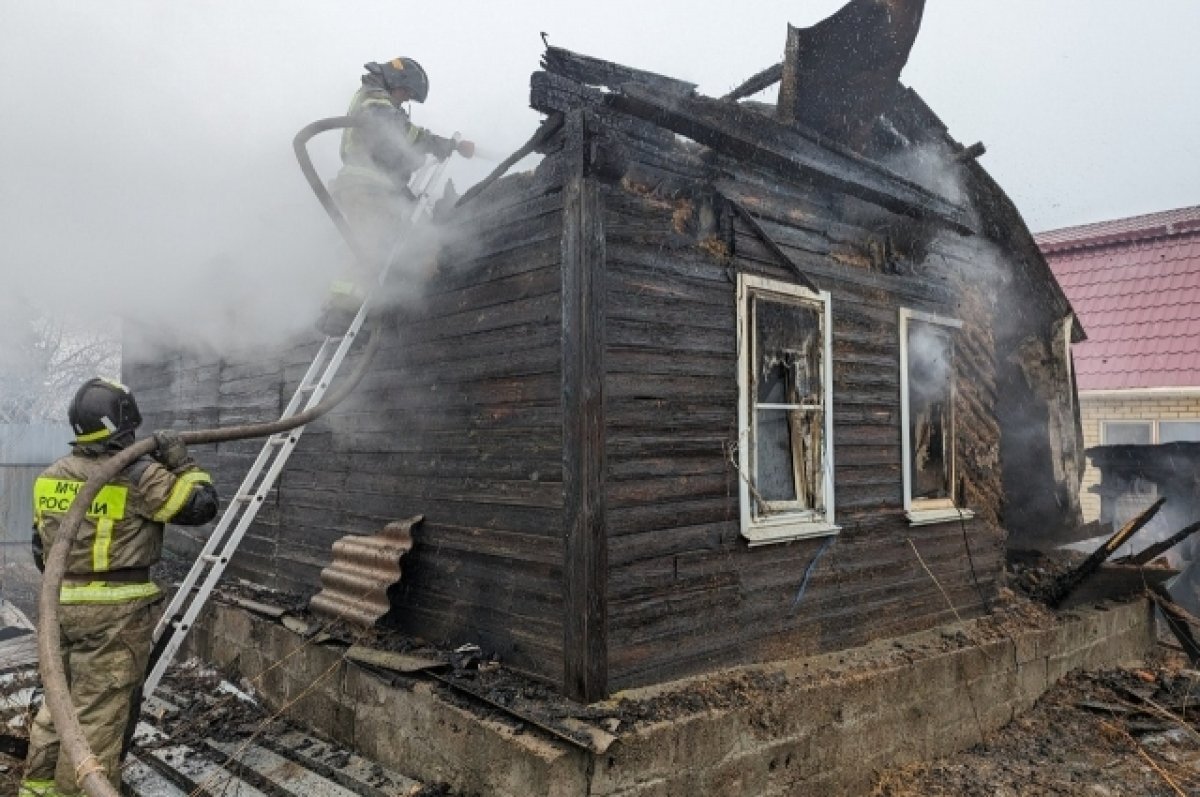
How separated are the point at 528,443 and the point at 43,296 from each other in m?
5.23

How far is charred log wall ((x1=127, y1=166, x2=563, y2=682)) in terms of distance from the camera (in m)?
4.82

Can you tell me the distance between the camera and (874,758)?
218 inches

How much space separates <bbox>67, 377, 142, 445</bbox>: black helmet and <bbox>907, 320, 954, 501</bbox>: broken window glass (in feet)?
20.1

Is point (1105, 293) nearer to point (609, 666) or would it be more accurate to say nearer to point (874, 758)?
point (874, 758)

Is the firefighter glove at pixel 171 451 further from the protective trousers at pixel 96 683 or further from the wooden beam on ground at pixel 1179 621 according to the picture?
the wooden beam on ground at pixel 1179 621

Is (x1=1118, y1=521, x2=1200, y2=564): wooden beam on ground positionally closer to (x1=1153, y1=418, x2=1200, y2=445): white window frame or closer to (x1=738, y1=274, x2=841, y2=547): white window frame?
(x1=738, y1=274, x2=841, y2=547): white window frame

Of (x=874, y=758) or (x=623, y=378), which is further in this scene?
(x=874, y=758)

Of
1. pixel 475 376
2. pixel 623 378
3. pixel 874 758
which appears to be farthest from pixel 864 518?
pixel 475 376

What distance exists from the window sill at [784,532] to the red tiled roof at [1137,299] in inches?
440

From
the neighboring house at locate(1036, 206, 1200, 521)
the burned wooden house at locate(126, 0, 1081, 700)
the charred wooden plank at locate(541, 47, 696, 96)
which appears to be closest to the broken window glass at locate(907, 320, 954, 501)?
the burned wooden house at locate(126, 0, 1081, 700)

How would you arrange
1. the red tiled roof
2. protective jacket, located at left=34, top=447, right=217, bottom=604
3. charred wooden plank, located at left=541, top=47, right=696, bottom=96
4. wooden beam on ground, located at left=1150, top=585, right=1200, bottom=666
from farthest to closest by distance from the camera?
the red tiled roof → wooden beam on ground, located at left=1150, top=585, right=1200, bottom=666 → charred wooden plank, located at left=541, top=47, right=696, bottom=96 → protective jacket, located at left=34, top=447, right=217, bottom=604

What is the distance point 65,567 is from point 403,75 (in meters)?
4.29

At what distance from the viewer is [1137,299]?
1520cm

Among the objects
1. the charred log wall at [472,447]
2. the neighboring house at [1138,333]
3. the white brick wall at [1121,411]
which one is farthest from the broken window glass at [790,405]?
the white brick wall at [1121,411]
